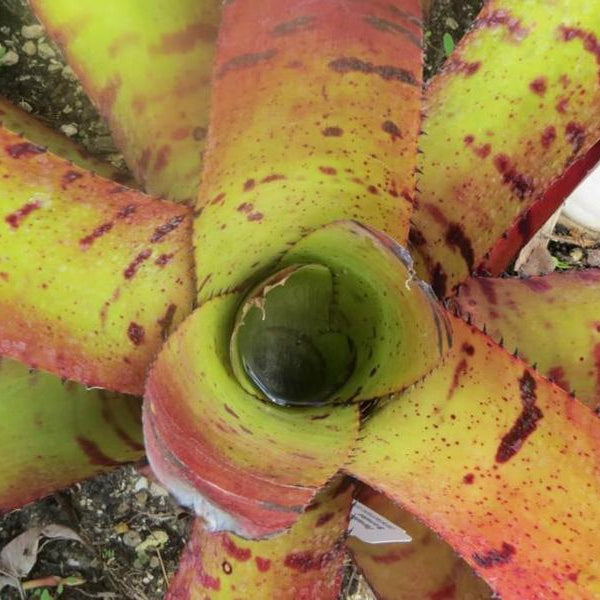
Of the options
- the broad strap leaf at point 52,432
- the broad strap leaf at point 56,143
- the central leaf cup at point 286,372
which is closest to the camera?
the central leaf cup at point 286,372

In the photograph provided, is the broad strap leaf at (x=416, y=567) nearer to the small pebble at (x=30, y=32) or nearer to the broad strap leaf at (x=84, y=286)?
the broad strap leaf at (x=84, y=286)

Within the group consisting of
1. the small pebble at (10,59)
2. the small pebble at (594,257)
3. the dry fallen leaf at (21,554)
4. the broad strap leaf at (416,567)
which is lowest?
the dry fallen leaf at (21,554)

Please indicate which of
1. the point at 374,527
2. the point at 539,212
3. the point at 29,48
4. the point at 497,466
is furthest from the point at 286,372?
the point at 29,48

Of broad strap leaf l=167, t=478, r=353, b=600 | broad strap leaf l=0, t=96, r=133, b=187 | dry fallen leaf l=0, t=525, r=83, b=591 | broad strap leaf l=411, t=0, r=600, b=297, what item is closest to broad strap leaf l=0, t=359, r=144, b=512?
broad strap leaf l=167, t=478, r=353, b=600

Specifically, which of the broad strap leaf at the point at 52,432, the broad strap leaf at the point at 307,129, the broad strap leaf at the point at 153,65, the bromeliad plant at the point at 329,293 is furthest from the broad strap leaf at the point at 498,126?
the broad strap leaf at the point at 52,432

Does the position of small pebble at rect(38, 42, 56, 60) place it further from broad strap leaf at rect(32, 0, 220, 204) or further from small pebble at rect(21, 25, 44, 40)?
broad strap leaf at rect(32, 0, 220, 204)

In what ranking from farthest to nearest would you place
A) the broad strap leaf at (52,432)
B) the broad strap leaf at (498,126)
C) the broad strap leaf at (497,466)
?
the broad strap leaf at (52,432), the broad strap leaf at (498,126), the broad strap leaf at (497,466)

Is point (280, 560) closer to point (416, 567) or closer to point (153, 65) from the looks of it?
point (416, 567)
